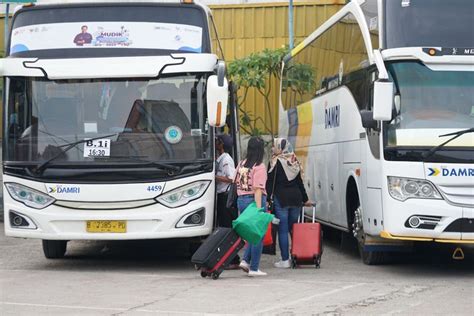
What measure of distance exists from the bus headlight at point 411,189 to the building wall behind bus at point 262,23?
13630 millimetres

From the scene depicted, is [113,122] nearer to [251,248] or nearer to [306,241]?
[251,248]

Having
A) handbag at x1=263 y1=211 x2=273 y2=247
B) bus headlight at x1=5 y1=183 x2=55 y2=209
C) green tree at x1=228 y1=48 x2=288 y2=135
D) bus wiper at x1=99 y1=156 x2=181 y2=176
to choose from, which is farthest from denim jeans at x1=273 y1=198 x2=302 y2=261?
green tree at x1=228 y1=48 x2=288 y2=135

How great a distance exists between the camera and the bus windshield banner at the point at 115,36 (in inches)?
493

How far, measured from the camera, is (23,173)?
12.4m

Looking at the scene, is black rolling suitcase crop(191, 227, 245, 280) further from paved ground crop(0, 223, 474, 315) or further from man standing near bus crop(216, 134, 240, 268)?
man standing near bus crop(216, 134, 240, 268)

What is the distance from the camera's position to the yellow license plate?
12.2 m

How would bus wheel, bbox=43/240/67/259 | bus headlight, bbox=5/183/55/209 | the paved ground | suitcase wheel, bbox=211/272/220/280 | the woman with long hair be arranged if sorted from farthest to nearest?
1. bus wheel, bbox=43/240/67/259
2. bus headlight, bbox=5/183/55/209
3. the woman with long hair
4. suitcase wheel, bbox=211/272/220/280
5. the paved ground

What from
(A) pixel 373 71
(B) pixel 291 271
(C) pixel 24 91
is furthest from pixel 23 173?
(A) pixel 373 71

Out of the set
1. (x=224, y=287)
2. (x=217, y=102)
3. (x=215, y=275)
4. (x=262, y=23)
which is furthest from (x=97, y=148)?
(x=262, y=23)

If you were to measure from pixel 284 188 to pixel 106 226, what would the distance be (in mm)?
2428

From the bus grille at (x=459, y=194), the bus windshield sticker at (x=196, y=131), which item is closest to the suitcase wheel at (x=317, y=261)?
the bus grille at (x=459, y=194)

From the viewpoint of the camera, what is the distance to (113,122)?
40.3 ft

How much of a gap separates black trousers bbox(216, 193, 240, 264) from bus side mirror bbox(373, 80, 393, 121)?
257cm

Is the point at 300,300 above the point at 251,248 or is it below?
below
